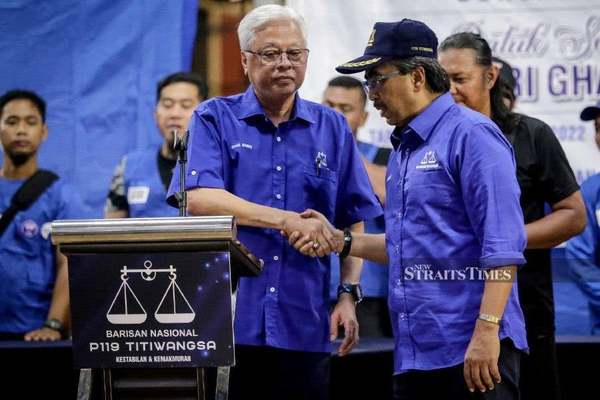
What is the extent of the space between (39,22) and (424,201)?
3133mm

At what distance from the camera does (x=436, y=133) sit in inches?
126

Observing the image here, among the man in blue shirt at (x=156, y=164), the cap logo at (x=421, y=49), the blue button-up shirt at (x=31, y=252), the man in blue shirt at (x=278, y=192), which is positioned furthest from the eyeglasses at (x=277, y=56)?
the blue button-up shirt at (x=31, y=252)

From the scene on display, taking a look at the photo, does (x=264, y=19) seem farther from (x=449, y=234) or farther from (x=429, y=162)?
(x=449, y=234)

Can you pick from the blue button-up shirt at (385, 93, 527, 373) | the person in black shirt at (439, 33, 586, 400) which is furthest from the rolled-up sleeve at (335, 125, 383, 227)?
the person in black shirt at (439, 33, 586, 400)

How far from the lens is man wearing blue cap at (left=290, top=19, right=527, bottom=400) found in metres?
2.99

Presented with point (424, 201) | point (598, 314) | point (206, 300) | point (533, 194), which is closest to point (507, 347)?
point (424, 201)

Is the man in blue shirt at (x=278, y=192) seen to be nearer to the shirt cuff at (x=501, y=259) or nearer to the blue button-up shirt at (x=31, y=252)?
the shirt cuff at (x=501, y=259)

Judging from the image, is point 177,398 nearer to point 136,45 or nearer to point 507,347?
point 507,347

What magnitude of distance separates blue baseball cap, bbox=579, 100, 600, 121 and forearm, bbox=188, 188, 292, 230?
7.29ft

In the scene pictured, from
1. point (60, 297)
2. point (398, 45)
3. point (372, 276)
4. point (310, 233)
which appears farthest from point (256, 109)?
point (60, 297)

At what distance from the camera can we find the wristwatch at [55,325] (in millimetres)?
5312

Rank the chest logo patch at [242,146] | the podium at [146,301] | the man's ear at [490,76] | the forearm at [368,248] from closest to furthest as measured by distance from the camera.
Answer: the podium at [146,301] < the chest logo patch at [242,146] < the forearm at [368,248] < the man's ear at [490,76]

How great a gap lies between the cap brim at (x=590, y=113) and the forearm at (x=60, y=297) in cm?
266

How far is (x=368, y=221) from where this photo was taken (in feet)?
17.5
